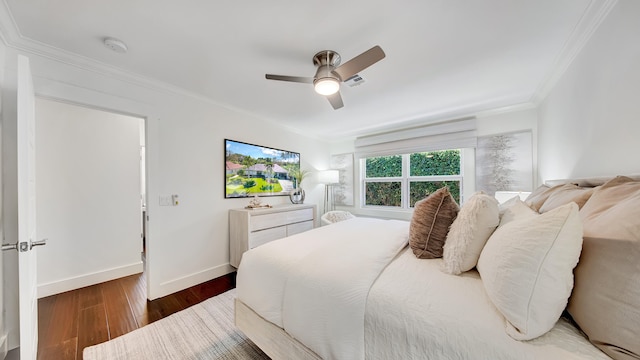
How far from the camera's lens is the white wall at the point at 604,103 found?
44.0 inches

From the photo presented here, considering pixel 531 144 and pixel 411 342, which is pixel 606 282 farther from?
pixel 531 144

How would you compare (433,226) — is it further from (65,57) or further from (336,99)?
(65,57)

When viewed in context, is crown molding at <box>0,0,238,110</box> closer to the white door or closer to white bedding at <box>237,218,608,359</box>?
the white door

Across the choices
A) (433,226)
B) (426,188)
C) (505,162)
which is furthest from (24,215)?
(505,162)

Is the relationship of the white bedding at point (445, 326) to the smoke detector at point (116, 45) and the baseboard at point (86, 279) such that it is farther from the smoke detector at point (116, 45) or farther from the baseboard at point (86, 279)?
the baseboard at point (86, 279)

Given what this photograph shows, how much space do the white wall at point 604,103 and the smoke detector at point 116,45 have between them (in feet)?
10.5

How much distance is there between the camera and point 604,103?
4.36 feet

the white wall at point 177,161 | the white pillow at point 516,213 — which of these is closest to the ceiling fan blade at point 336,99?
the white pillow at point 516,213

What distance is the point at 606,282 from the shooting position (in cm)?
62

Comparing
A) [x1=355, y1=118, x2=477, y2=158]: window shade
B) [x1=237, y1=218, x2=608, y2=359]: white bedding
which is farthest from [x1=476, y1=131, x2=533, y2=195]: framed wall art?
[x1=237, y1=218, x2=608, y2=359]: white bedding

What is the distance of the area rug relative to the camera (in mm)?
1491

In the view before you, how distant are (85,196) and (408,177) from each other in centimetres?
468

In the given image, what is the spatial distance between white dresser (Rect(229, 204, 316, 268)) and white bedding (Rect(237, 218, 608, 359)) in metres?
1.32

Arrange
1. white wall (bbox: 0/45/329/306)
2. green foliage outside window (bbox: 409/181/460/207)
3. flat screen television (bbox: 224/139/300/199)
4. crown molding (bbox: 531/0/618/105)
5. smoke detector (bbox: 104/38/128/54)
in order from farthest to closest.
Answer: green foliage outside window (bbox: 409/181/460/207) → flat screen television (bbox: 224/139/300/199) → white wall (bbox: 0/45/329/306) → smoke detector (bbox: 104/38/128/54) → crown molding (bbox: 531/0/618/105)
